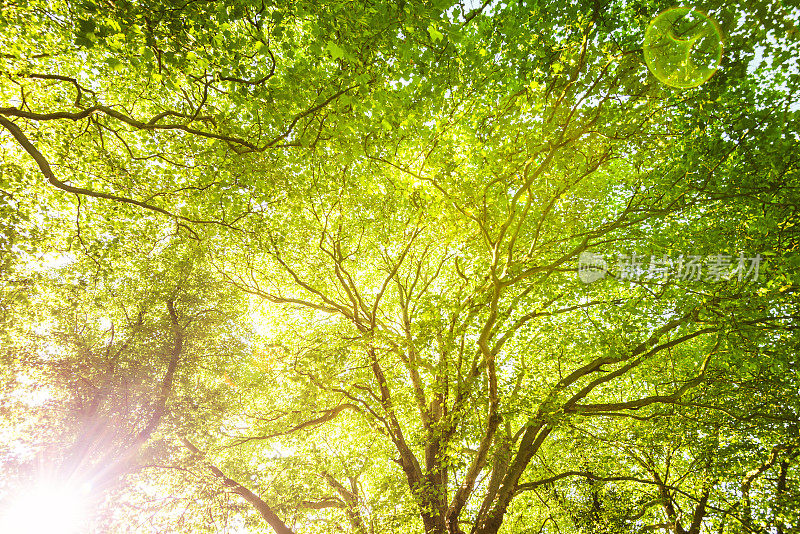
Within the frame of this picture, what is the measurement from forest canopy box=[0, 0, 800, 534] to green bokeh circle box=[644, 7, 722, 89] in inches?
1.9

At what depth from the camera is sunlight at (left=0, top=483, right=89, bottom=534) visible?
1248 cm

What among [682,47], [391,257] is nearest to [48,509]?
[391,257]

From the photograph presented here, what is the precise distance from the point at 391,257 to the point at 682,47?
32.1ft

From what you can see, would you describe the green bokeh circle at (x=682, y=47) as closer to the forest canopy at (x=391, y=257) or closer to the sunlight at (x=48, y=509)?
the forest canopy at (x=391, y=257)

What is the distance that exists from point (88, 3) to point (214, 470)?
15063 mm

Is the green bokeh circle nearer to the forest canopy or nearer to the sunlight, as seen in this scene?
the forest canopy

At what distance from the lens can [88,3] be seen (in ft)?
15.3

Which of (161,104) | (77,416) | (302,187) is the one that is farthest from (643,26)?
(77,416)

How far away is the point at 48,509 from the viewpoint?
12773mm

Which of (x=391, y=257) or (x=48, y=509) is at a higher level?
(x=391, y=257)

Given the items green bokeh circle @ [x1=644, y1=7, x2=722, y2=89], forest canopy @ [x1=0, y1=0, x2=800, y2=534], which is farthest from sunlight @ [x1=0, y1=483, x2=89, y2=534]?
green bokeh circle @ [x1=644, y1=7, x2=722, y2=89]

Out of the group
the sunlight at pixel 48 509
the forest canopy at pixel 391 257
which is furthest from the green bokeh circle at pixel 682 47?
the sunlight at pixel 48 509

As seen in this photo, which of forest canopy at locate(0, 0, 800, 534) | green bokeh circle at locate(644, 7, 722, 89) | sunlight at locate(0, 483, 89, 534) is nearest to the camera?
green bokeh circle at locate(644, 7, 722, 89)

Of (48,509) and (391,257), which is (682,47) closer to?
(391,257)
